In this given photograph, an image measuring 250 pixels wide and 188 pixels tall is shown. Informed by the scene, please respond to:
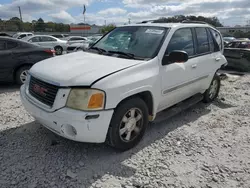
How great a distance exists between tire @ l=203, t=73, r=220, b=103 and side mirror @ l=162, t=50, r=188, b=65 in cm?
200

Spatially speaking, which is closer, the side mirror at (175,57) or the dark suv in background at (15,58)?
the side mirror at (175,57)

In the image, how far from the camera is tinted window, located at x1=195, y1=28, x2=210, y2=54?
433cm

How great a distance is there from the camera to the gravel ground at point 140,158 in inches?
103

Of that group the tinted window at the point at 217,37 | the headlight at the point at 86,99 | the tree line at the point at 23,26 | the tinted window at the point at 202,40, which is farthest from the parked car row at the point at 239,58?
the tree line at the point at 23,26

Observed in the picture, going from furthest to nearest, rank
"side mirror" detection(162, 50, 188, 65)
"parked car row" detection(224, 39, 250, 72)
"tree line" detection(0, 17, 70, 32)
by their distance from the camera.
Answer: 1. "tree line" detection(0, 17, 70, 32)
2. "parked car row" detection(224, 39, 250, 72)
3. "side mirror" detection(162, 50, 188, 65)

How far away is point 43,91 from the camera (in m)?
2.88

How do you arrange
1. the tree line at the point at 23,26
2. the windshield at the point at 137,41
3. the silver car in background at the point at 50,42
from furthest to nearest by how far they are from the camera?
the tree line at the point at 23,26
the silver car in background at the point at 50,42
the windshield at the point at 137,41

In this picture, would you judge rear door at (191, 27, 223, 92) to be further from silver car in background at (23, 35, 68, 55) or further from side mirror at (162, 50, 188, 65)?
silver car in background at (23, 35, 68, 55)

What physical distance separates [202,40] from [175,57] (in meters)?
1.49

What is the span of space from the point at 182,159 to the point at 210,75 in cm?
234

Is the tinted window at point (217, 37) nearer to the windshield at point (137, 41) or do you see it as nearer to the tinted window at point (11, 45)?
the windshield at point (137, 41)

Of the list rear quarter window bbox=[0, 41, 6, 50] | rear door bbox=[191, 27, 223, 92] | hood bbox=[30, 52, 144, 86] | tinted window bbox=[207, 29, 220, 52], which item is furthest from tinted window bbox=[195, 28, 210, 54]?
rear quarter window bbox=[0, 41, 6, 50]

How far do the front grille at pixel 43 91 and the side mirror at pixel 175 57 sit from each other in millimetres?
1641

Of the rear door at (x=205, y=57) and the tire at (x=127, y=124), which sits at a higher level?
the rear door at (x=205, y=57)
